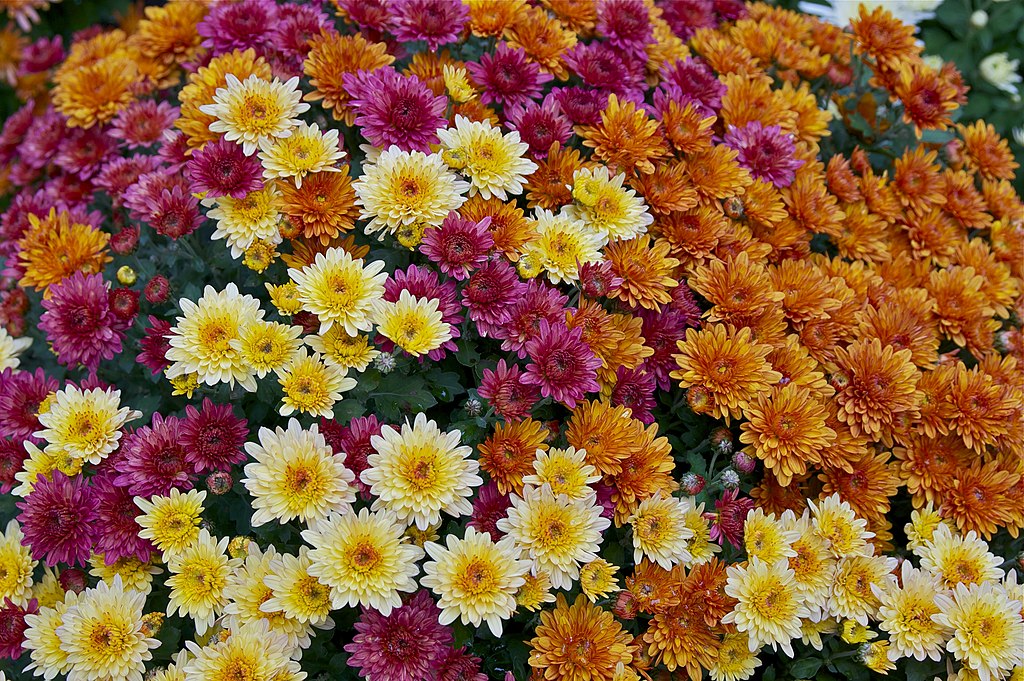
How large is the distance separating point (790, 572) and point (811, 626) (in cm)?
23

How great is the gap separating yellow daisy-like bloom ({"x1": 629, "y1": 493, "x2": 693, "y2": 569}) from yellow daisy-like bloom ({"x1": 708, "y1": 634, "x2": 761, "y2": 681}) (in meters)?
0.25

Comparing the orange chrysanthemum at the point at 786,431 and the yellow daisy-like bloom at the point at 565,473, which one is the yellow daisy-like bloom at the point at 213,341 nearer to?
the yellow daisy-like bloom at the point at 565,473

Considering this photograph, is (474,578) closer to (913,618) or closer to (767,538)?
(767,538)

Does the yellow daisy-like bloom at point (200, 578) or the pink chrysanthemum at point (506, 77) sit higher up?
the pink chrysanthemum at point (506, 77)

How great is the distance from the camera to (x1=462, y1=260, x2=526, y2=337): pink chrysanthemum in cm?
205

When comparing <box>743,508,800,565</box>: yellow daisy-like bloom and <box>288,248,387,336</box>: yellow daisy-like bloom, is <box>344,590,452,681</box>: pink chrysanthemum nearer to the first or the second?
<box>288,248,387,336</box>: yellow daisy-like bloom

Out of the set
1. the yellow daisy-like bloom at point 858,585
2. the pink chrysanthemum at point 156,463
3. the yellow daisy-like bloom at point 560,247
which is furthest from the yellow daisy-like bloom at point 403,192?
the yellow daisy-like bloom at point 858,585

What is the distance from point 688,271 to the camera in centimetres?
241

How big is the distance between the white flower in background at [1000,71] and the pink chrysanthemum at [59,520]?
162 inches

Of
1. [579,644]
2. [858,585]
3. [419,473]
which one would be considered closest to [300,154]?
[419,473]

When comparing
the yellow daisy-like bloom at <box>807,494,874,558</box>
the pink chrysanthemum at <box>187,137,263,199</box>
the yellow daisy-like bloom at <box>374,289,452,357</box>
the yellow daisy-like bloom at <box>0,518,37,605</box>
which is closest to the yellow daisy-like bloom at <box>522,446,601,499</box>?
the yellow daisy-like bloom at <box>374,289,452,357</box>

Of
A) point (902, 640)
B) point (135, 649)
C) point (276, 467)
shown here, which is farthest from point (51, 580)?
point (902, 640)

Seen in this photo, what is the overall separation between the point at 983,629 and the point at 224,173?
7.56 ft

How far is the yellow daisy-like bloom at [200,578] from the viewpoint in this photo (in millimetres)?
1934
